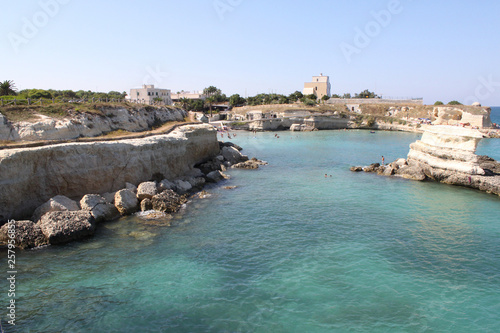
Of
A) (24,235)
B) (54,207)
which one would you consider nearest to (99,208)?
(54,207)

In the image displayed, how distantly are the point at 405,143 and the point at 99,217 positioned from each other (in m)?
61.2

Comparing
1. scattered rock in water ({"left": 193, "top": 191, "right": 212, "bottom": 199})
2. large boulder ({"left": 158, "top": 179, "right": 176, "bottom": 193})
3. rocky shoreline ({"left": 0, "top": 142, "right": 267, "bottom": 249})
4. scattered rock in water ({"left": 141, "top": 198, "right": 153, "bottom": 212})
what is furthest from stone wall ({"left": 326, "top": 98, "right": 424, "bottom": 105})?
scattered rock in water ({"left": 141, "top": 198, "right": 153, "bottom": 212})

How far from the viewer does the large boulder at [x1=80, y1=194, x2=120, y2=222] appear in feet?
73.2

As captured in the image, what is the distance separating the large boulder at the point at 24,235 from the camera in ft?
60.6

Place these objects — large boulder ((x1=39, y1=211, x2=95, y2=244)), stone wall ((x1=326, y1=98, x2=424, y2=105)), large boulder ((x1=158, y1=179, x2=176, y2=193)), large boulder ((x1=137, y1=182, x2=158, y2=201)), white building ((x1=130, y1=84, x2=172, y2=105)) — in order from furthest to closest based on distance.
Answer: stone wall ((x1=326, y1=98, x2=424, y2=105)) < white building ((x1=130, y1=84, x2=172, y2=105)) < large boulder ((x1=158, y1=179, x2=176, y2=193)) < large boulder ((x1=137, y1=182, x2=158, y2=201)) < large boulder ((x1=39, y1=211, x2=95, y2=244))

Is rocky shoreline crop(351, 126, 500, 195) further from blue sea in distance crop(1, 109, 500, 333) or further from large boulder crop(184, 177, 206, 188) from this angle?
large boulder crop(184, 177, 206, 188)

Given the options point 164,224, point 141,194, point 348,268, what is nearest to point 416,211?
point 348,268

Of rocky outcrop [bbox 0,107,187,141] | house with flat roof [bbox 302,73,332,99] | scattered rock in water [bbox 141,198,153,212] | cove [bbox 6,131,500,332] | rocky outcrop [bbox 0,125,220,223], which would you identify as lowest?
cove [bbox 6,131,500,332]

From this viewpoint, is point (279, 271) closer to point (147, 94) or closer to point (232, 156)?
point (232, 156)

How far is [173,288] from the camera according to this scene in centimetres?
1491

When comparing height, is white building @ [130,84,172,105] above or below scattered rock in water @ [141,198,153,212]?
above

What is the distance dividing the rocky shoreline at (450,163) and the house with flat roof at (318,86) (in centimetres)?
9932

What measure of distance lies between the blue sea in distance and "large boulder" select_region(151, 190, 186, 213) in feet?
3.92

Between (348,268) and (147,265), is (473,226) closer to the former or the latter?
(348,268)
